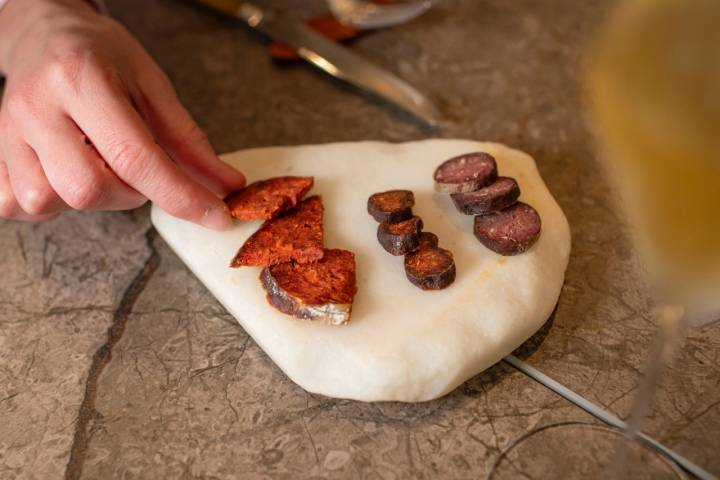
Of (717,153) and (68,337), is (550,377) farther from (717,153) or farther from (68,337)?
(68,337)

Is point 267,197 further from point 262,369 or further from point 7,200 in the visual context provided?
point 7,200

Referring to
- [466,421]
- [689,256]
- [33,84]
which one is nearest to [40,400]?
[33,84]

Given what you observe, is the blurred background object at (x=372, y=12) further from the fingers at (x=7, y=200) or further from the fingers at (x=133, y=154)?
the fingers at (x=7, y=200)

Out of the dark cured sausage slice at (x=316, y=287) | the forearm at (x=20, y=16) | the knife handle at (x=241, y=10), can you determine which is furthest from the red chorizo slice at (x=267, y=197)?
the knife handle at (x=241, y=10)

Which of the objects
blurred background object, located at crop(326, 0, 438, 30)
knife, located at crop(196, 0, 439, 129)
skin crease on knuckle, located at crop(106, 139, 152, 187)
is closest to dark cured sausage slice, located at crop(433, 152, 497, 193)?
knife, located at crop(196, 0, 439, 129)

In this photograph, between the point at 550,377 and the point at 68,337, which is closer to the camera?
the point at 550,377

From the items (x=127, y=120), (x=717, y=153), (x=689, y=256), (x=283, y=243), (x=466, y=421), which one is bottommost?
(x=466, y=421)
